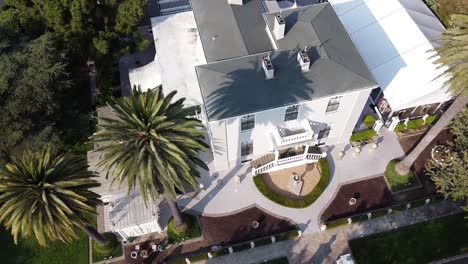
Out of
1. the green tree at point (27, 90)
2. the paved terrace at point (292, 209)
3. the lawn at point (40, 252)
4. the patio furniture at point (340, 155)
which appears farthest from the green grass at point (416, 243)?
the green tree at point (27, 90)

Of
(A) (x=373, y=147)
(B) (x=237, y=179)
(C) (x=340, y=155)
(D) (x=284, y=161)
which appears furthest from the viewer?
(A) (x=373, y=147)

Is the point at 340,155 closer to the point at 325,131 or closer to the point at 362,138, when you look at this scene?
the point at 325,131

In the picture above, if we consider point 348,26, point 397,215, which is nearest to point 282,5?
point 348,26

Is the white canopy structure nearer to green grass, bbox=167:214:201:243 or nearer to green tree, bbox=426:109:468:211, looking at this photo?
green tree, bbox=426:109:468:211

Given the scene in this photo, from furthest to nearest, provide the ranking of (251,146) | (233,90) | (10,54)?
1. (251,146)
2. (10,54)
3. (233,90)

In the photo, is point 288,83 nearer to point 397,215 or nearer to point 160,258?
point 397,215

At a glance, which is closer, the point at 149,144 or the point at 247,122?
the point at 149,144

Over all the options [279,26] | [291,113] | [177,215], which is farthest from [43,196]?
[279,26]
